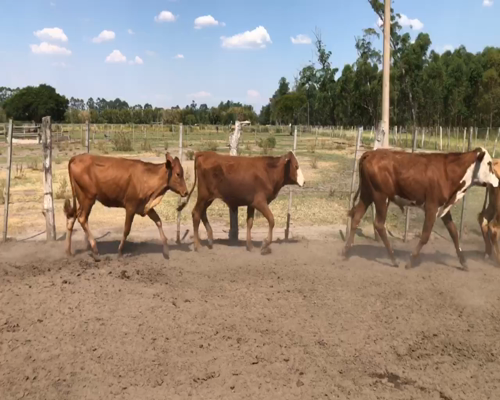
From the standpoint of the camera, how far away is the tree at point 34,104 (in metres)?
67.6

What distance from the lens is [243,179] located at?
7.98 metres

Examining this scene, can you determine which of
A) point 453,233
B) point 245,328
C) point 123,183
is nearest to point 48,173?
point 123,183

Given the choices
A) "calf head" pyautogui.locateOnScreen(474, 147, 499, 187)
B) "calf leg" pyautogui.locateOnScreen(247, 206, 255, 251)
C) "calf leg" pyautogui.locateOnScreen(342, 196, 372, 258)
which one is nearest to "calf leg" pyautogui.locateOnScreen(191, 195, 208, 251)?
"calf leg" pyautogui.locateOnScreen(247, 206, 255, 251)

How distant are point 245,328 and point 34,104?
70.2 m

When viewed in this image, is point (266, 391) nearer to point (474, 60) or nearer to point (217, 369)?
point (217, 369)

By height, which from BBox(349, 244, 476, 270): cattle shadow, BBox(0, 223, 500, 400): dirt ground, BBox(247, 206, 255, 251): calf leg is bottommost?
BBox(0, 223, 500, 400): dirt ground

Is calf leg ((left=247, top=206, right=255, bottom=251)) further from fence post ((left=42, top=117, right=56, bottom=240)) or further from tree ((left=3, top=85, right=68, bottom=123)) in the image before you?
tree ((left=3, top=85, right=68, bottom=123))

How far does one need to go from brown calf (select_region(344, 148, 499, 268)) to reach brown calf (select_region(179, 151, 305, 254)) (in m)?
1.36

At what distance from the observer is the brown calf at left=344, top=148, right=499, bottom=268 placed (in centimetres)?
A: 715

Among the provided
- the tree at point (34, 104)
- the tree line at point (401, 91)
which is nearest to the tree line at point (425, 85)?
the tree line at point (401, 91)

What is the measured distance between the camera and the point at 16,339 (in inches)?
187

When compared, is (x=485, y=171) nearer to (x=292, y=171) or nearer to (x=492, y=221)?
(x=492, y=221)

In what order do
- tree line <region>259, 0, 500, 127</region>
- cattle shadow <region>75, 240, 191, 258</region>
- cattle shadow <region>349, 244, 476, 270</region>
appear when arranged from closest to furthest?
cattle shadow <region>349, 244, 476, 270</region>, cattle shadow <region>75, 240, 191, 258</region>, tree line <region>259, 0, 500, 127</region>

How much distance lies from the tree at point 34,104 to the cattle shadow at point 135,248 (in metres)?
64.1
